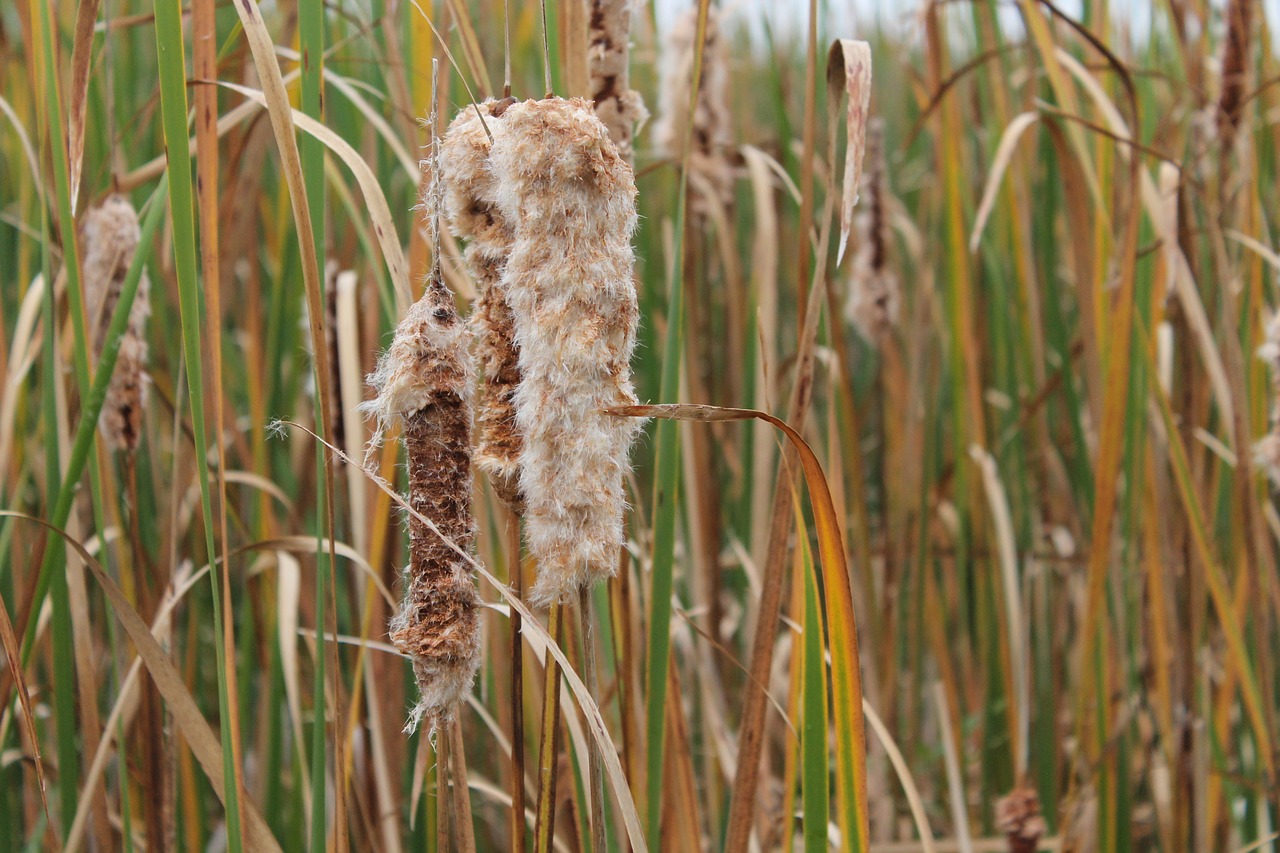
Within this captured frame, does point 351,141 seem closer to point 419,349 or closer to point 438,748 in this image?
point 419,349

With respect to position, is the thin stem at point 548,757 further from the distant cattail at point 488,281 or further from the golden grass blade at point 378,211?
the golden grass blade at point 378,211

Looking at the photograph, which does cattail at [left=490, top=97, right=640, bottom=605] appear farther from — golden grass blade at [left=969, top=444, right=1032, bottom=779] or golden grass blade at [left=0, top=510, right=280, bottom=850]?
golden grass blade at [left=969, top=444, right=1032, bottom=779]

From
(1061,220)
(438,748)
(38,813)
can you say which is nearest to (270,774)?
(38,813)

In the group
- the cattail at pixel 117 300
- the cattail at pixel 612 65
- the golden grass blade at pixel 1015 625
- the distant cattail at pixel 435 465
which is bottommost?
the golden grass blade at pixel 1015 625

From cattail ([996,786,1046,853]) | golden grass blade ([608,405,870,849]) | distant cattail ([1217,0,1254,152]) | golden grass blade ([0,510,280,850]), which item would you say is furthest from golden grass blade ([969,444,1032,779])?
golden grass blade ([0,510,280,850])

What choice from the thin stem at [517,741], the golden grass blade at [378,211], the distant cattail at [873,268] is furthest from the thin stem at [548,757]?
the distant cattail at [873,268]

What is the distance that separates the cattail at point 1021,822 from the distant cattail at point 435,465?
84cm

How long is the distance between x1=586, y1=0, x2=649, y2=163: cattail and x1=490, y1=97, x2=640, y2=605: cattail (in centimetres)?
33

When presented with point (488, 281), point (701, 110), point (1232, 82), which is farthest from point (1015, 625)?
point (488, 281)

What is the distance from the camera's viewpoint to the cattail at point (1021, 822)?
4.00ft

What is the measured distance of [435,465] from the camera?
0.67 m

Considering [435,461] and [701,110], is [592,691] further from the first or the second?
[701,110]

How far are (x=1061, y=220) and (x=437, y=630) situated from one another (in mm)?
2111

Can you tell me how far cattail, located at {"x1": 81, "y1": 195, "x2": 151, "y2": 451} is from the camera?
1100mm
